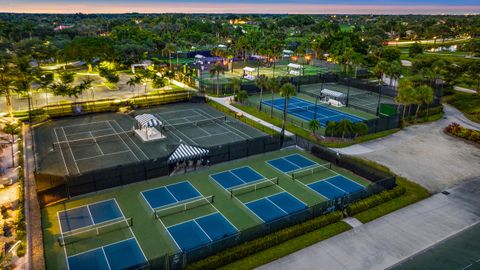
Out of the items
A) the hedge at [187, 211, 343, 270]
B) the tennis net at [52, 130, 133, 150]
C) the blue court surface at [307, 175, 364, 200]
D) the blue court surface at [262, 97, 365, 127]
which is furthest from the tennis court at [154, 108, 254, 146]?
the hedge at [187, 211, 343, 270]

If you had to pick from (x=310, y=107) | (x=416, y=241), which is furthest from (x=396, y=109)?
(x=416, y=241)

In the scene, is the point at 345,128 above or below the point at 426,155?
above

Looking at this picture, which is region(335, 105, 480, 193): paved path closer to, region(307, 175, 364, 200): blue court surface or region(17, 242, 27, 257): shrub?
region(307, 175, 364, 200): blue court surface

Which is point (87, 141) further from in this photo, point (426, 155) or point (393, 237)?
point (426, 155)

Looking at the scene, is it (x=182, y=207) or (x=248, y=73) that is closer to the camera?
(x=182, y=207)

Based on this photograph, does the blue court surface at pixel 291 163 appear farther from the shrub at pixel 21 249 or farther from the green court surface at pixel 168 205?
the shrub at pixel 21 249

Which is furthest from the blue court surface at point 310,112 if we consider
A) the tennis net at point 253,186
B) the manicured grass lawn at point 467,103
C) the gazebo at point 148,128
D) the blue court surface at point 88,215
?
the blue court surface at point 88,215

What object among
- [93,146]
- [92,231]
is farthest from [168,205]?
[93,146]

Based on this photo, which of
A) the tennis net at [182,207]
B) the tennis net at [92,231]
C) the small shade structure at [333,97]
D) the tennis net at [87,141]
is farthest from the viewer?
the small shade structure at [333,97]
